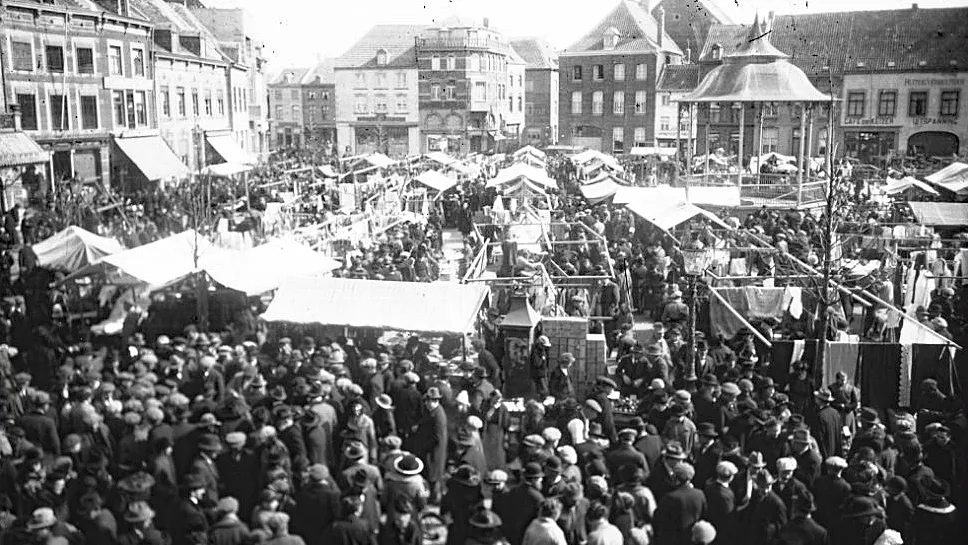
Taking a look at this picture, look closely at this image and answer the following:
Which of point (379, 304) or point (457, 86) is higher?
point (457, 86)

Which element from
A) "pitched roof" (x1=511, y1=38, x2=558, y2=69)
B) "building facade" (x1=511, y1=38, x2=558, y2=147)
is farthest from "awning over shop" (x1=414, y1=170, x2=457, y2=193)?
"pitched roof" (x1=511, y1=38, x2=558, y2=69)

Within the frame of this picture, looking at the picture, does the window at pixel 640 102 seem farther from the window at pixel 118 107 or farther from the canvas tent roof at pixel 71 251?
the canvas tent roof at pixel 71 251

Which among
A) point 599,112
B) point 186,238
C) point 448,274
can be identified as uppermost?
point 599,112

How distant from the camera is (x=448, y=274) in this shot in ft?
75.4

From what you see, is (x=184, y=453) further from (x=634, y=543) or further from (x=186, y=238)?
(x=186, y=238)

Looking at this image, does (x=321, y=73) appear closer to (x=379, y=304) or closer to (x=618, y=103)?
(x=618, y=103)

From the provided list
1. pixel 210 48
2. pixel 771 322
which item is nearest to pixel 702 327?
pixel 771 322

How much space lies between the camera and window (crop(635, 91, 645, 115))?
6119cm

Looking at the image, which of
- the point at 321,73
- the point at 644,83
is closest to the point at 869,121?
the point at 644,83

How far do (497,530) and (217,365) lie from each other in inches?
220

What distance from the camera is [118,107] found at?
36.6 meters

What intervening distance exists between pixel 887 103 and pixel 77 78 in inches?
1652

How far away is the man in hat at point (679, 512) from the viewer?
7465 mm

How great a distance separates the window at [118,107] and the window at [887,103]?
4012 cm
